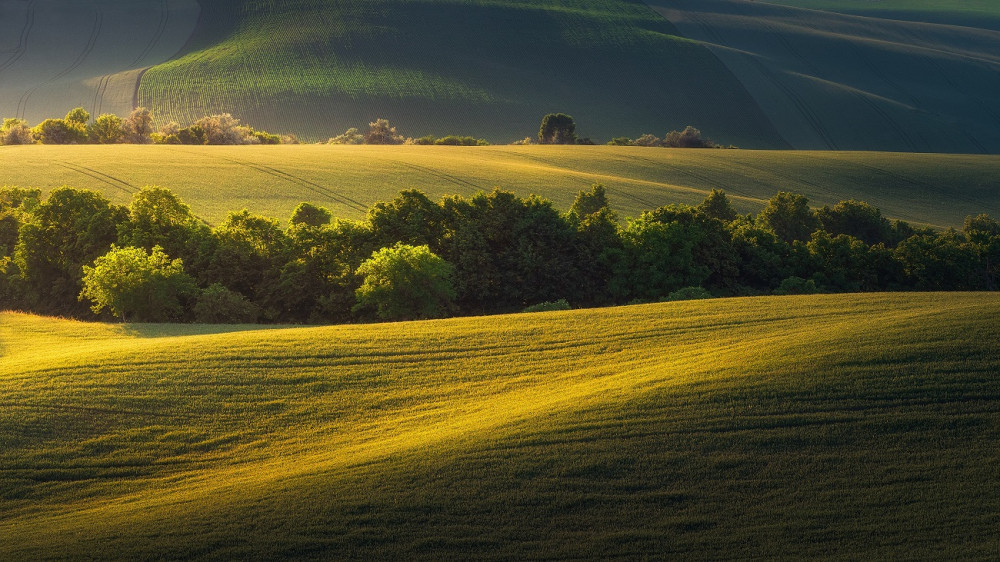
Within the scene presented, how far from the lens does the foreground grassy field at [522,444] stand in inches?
551

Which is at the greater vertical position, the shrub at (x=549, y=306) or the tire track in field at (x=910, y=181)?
the tire track in field at (x=910, y=181)

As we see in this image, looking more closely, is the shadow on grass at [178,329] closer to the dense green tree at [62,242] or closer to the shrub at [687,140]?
the dense green tree at [62,242]

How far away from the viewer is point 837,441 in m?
16.2

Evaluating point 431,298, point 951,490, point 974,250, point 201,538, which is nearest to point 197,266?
point 431,298

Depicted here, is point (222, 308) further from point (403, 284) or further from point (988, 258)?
point (988, 258)

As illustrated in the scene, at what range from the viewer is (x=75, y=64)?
120 metres

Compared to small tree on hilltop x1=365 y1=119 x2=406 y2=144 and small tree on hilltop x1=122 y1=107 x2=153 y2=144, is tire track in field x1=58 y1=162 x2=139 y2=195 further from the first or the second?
small tree on hilltop x1=365 y1=119 x2=406 y2=144

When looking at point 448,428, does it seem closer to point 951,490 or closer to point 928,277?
point 951,490

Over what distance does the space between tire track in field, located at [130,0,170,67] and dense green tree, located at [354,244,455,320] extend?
101374 millimetres

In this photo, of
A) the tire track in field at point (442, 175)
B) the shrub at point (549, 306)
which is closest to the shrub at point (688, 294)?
the shrub at point (549, 306)

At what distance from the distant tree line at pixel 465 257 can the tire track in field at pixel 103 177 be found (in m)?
14.6

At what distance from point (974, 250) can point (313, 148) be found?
190ft

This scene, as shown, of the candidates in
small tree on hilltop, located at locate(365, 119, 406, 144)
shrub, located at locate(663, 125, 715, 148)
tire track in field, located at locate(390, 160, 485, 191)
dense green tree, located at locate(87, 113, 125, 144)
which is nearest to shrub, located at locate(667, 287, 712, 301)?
tire track in field, located at locate(390, 160, 485, 191)

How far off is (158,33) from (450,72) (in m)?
48.1
